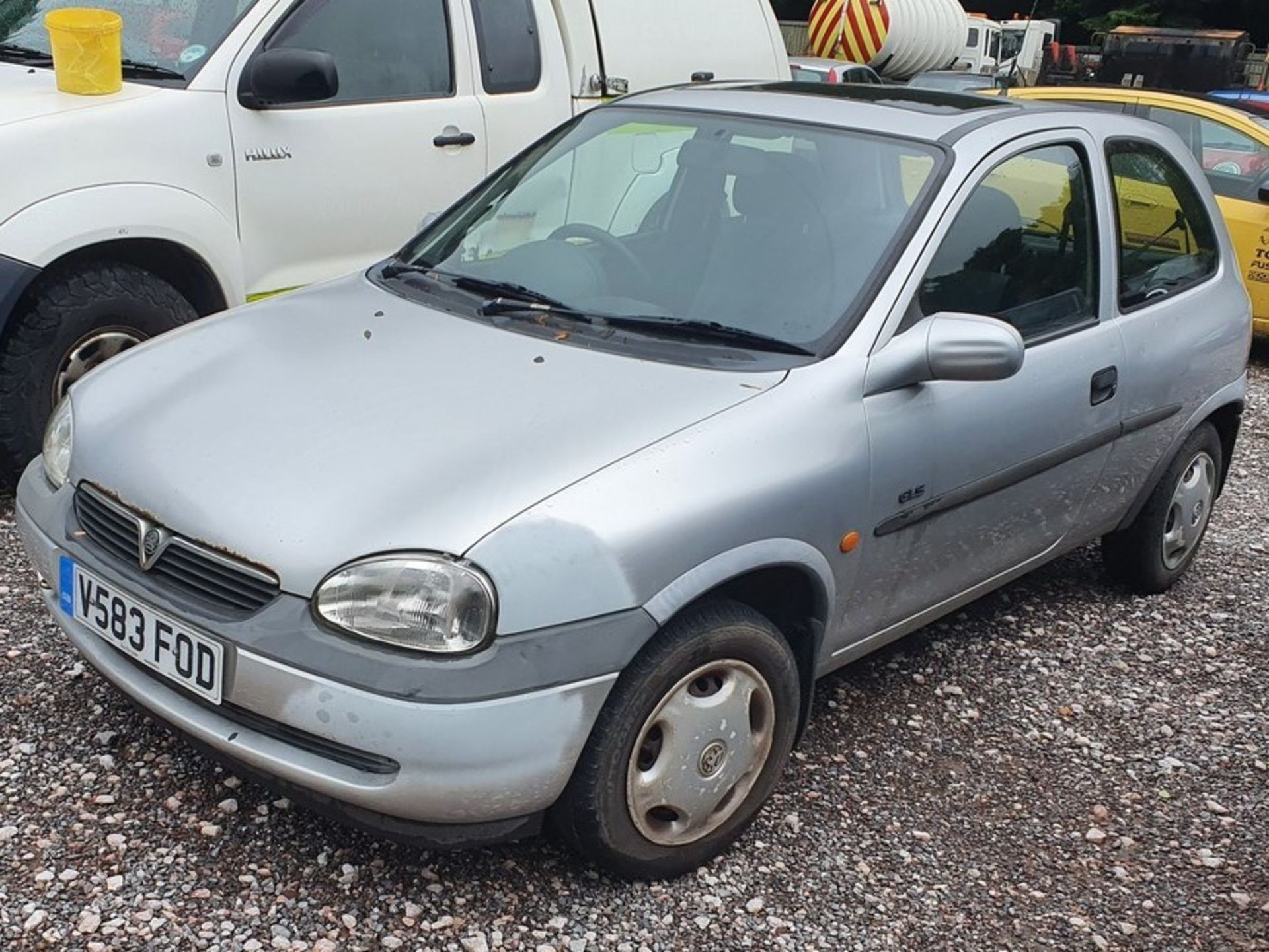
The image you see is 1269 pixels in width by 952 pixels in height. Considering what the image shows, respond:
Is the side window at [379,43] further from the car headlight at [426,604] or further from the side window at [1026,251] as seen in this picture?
the car headlight at [426,604]

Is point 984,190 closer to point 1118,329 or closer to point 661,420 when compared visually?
point 1118,329

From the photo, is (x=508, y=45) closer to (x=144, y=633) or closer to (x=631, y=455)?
(x=631, y=455)

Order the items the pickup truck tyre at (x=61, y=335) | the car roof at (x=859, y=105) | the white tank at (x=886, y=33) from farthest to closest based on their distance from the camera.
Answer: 1. the white tank at (x=886, y=33)
2. the pickup truck tyre at (x=61, y=335)
3. the car roof at (x=859, y=105)

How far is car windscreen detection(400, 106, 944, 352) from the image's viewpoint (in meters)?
3.37

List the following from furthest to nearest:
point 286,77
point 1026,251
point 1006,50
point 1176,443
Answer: point 1006,50, point 286,77, point 1176,443, point 1026,251

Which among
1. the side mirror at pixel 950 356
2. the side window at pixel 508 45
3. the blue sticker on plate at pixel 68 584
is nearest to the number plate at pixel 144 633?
the blue sticker on plate at pixel 68 584

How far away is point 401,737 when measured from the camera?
8.22 feet

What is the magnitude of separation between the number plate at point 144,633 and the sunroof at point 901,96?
2.35 m

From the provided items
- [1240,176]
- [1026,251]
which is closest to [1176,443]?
[1026,251]

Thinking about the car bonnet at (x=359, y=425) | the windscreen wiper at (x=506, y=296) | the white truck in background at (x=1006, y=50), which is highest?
the windscreen wiper at (x=506, y=296)

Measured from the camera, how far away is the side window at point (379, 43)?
5.15 metres

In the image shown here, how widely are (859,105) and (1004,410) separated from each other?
0.98 metres

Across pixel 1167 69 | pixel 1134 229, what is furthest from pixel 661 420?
pixel 1167 69

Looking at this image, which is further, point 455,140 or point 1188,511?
point 455,140
